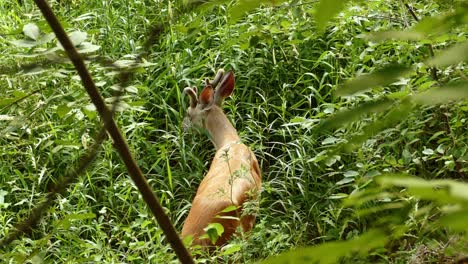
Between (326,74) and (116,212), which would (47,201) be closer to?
(116,212)

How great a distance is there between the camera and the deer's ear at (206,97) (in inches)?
236

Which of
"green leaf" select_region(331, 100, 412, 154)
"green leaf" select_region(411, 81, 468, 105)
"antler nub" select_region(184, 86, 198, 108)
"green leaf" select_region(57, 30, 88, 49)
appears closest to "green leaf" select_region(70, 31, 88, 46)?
"green leaf" select_region(57, 30, 88, 49)

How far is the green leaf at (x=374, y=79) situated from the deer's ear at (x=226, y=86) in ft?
16.6

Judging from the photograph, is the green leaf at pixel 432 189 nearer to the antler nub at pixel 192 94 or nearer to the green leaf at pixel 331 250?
the green leaf at pixel 331 250

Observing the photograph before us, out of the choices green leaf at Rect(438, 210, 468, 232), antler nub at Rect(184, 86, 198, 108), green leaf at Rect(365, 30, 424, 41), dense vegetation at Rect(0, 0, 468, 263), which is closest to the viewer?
green leaf at Rect(438, 210, 468, 232)

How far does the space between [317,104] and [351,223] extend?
1.18 metres

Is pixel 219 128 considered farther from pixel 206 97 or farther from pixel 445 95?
pixel 445 95

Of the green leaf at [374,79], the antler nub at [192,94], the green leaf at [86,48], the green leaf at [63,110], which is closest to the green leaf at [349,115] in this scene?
the green leaf at [374,79]

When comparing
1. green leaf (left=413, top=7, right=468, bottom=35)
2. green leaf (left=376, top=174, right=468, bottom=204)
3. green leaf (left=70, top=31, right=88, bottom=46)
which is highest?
green leaf (left=70, top=31, right=88, bottom=46)

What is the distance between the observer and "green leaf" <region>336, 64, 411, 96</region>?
24.0 inches

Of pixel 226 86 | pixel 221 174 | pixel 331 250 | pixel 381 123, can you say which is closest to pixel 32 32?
pixel 381 123

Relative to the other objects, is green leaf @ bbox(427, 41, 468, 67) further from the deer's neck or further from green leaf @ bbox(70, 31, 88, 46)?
the deer's neck

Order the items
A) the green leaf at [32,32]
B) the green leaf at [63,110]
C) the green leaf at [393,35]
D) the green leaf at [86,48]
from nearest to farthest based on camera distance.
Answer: the green leaf at [393,35] → the green leaf at [86,48] → the green leaf at [32,32] → the green leaf at [63,110]

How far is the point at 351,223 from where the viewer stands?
473cm
